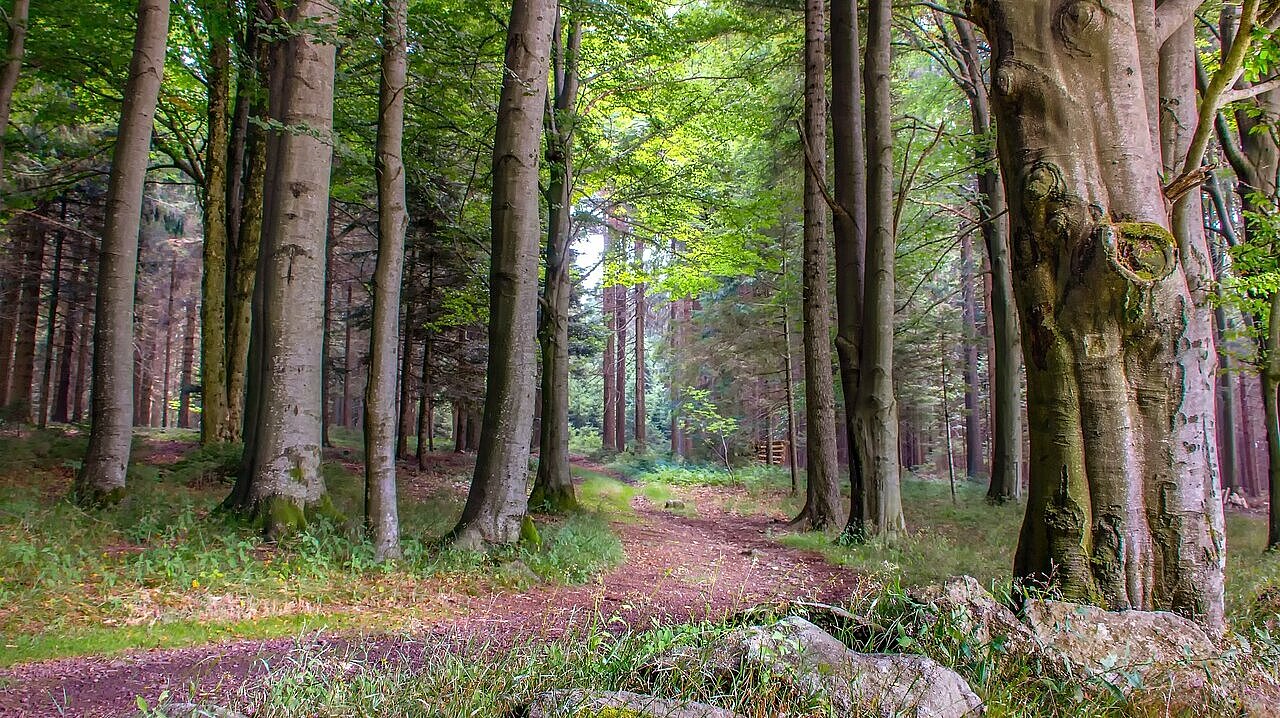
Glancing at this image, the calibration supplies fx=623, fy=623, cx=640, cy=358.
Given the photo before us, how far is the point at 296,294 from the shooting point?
7281 mm

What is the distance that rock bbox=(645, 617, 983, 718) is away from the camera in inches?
99.1

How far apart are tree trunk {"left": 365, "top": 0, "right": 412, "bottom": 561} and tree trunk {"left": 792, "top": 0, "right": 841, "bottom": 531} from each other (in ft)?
21.7

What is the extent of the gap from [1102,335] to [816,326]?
7.15 meters

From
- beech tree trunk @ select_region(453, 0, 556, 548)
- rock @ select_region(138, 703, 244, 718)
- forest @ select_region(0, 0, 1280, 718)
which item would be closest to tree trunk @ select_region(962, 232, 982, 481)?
forest @ select_region(0, 0, 1280, 718)

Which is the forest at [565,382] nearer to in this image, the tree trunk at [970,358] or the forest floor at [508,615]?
the forest floor at [508,615]

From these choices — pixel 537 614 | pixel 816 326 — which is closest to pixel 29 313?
pixel 537 614

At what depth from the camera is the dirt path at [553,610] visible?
3.46 m

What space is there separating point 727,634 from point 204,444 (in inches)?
507

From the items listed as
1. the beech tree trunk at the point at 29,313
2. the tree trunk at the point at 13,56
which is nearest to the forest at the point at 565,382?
Answer: the tree trunk at the point at 13,56

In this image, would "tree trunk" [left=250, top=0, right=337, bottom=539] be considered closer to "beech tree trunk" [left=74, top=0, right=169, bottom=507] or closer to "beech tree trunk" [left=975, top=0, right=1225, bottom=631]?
"beech tree trunk" [left=74, top=0, right=169, bottom=507]

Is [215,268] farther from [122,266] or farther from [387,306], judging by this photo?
[387,306]

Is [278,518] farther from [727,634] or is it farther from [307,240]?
[727,634]

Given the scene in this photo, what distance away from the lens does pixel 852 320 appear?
10.3m

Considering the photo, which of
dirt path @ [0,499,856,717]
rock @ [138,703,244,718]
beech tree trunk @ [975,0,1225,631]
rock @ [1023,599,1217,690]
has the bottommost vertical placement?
dirt path @ [0,499,856,717]
